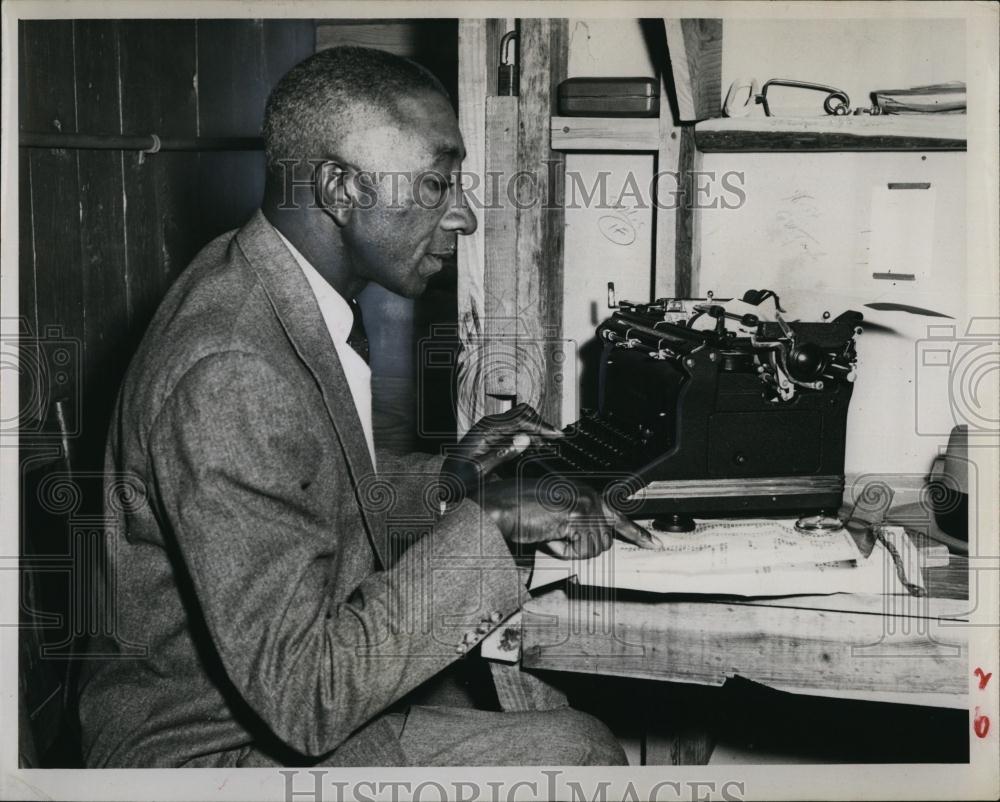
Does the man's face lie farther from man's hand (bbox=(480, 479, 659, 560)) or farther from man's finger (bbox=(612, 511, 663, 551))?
man's finger (bbox=(612, 511, 663, 551))

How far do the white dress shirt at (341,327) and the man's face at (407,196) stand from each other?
76 millimetres

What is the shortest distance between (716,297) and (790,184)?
38cm

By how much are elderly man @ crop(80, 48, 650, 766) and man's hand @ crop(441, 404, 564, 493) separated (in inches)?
17.5

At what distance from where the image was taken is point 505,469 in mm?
2559

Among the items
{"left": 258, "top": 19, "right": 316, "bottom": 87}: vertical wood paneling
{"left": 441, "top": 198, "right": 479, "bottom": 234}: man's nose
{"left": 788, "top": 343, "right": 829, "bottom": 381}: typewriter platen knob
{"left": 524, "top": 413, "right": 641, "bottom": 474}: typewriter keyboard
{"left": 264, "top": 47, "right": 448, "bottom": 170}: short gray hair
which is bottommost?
{"left": 524, "top": 413, "right": 641, "bottom": 474}: typewriter keyboard

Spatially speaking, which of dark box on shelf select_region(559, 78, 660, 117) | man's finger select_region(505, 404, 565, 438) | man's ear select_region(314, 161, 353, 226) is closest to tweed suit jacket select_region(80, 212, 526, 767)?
man's ear select_region(314, 161, 353, 226)

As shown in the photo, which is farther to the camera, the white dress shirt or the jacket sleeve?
the white dress shirt

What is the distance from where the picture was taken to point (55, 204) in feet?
9.32

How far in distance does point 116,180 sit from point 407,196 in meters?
1.72

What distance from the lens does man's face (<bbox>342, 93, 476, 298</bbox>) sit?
1.87m

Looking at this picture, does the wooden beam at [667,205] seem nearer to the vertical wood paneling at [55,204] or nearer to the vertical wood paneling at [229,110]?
the vertical wood paneling at [55,204]

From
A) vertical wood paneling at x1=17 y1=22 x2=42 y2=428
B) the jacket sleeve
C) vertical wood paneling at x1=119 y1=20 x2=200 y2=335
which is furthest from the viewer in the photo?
vertical wood paneling at x1=119 y1=20 x2=200 y2=335

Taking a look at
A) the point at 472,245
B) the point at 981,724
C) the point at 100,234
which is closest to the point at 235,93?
the point at 100,234

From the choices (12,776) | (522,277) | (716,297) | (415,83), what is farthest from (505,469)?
(12,776)
